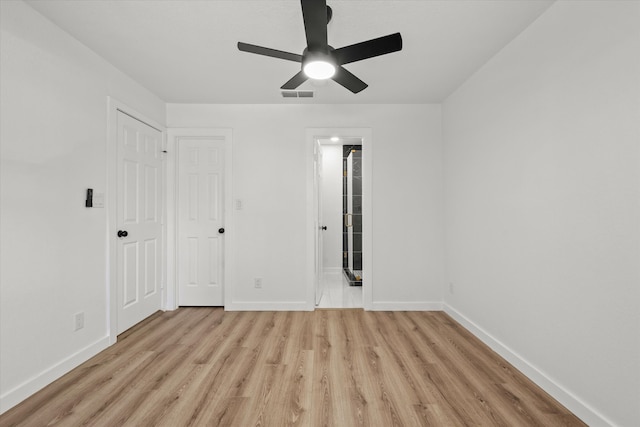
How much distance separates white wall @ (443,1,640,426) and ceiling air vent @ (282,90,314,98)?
1653 millimetres

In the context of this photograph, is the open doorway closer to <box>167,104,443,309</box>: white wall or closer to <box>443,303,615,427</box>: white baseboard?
<box>167,104,443,309</box>: white wall

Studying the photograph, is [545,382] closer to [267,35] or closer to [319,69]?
[319,69]

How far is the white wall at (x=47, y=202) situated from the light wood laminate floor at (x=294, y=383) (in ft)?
0.83

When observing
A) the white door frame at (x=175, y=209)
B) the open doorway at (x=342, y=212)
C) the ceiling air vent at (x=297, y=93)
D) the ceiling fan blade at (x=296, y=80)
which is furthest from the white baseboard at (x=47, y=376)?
the open doorway at (x=342, y=212)

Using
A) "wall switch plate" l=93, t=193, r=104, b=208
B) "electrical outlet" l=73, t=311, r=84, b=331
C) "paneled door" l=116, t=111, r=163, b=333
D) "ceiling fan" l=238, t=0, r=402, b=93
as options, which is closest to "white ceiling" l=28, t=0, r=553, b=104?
"ceiling fan" l=238, t=0, r=402, b=93

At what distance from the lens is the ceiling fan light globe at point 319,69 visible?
1.64m

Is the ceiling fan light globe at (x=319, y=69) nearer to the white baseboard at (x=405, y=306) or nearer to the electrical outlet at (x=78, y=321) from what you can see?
the electrical outlet at (x=78, y=321)

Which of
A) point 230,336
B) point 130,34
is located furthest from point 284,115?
point 230,336

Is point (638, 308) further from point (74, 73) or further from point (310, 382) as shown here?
point (74, 73)

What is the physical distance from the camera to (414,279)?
11.2 feet

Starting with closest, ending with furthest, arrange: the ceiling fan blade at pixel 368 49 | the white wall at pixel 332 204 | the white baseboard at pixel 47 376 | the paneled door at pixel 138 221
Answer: the ceiling fan blade at pixel 368 49 < the white baseboard at pixel 47 376 < the paneled door at pixel 138 221 < the white wall at pixel 332 204

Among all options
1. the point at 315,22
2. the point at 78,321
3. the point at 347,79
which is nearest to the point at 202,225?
the point at 78,321

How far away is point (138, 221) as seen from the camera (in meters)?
2.94

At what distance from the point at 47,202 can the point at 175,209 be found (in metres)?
1.50
